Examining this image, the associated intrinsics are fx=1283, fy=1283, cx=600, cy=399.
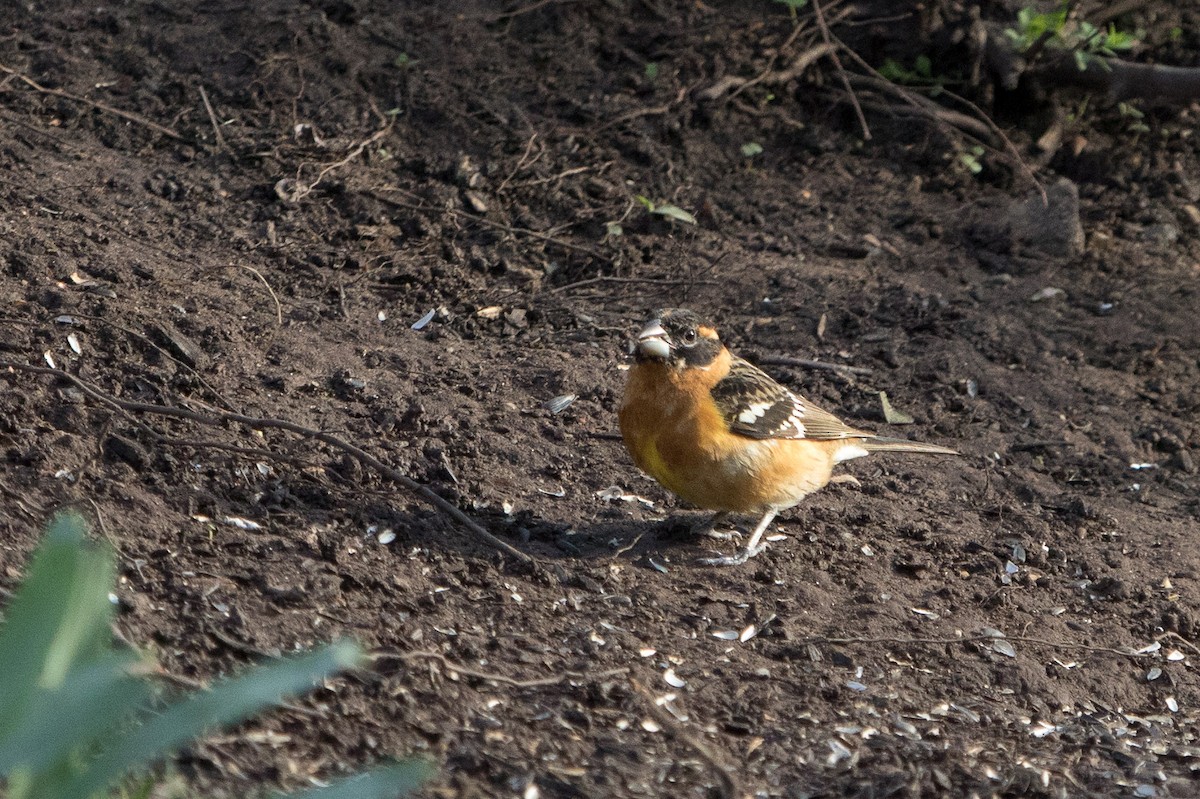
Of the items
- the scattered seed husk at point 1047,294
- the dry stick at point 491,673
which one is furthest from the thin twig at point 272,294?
the scattered seed husk at point 1047,294

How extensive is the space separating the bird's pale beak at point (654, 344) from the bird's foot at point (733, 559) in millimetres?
840

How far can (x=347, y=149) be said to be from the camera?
24.8 feet

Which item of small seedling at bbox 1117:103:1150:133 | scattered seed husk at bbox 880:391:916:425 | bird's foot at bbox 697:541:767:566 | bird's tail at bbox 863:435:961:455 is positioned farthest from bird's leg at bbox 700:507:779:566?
small seedling at bbox 1117:103:1150:133

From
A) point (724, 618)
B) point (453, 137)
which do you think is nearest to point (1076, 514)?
point (724, 618)

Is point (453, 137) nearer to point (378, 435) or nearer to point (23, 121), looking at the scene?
point (23, 121)

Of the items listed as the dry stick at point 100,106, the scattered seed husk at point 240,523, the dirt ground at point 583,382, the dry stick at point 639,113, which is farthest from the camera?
the dry stick at point 639,113

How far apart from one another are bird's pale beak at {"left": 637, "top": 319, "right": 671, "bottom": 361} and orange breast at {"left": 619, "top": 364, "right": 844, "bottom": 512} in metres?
0.06

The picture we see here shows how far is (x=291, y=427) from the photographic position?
4793 mm

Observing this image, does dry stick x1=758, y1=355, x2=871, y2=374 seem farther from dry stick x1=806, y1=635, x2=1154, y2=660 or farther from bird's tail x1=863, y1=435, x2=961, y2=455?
dry stick x1=806, y1=635, x2=1154, y2=660

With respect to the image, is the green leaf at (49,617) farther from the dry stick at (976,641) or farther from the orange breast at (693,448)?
the orange breast at (693,448)

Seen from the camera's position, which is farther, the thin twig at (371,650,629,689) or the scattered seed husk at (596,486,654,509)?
the scattered seed husk at (596,486,654,509)

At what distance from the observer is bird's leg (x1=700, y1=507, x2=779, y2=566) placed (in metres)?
5.20

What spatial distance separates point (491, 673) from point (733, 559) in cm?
150

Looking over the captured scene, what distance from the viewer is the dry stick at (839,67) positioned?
27.4 ft
